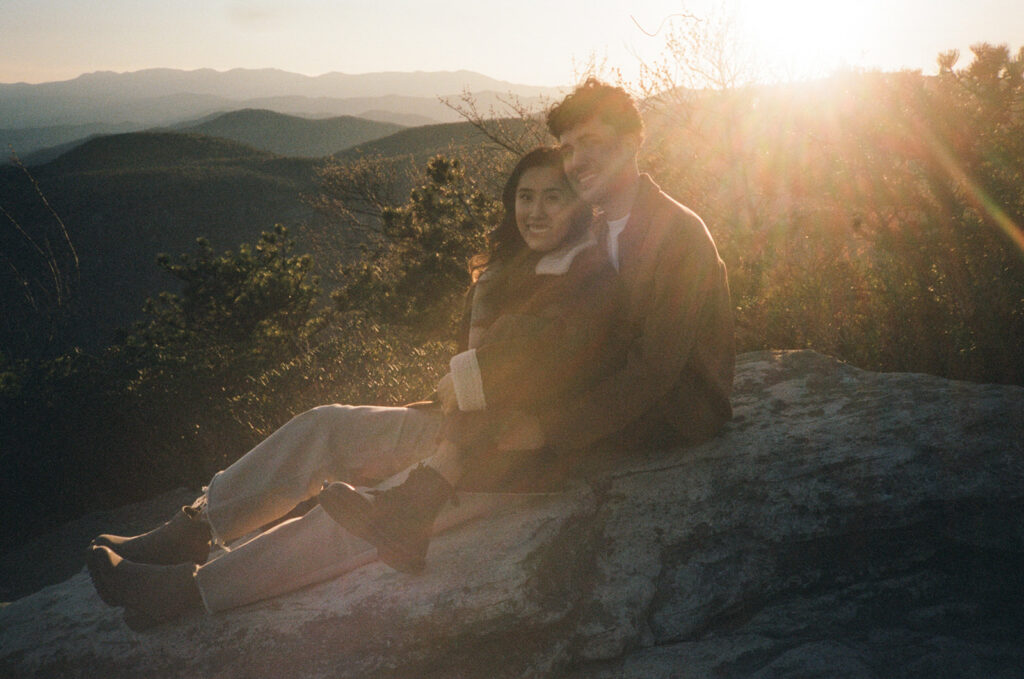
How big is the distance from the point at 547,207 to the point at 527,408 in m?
0.92

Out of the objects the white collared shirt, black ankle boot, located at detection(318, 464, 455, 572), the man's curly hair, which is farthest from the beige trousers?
the man's curly hair

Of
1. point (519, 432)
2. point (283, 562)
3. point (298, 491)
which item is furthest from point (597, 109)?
point (283, 562)

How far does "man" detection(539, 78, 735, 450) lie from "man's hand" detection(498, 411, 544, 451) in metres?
0.03

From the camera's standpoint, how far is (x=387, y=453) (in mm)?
2742

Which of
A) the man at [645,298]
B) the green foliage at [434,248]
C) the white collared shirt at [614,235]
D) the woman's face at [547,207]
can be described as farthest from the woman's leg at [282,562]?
the green foliage at [434,248]

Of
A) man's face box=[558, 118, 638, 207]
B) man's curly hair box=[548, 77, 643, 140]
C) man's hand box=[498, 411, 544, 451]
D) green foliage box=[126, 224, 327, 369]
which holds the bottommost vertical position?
green foliage box=[126, 224, 327, 369]

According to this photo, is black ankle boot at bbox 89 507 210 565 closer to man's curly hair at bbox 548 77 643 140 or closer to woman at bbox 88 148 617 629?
woman at bbox 88 148 617 629

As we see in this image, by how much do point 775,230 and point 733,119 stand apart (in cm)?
559

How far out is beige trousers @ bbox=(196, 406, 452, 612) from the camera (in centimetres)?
229

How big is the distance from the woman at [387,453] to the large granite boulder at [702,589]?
14 centimetres

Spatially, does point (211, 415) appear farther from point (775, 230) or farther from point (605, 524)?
point (775, 230)

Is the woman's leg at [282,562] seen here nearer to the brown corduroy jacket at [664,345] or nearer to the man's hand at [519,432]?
the man's hand at [519,432]

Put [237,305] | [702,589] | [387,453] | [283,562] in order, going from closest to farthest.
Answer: [702,589], [283,562], [387,453], [237,305]

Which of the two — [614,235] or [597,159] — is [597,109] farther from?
[614,235]
